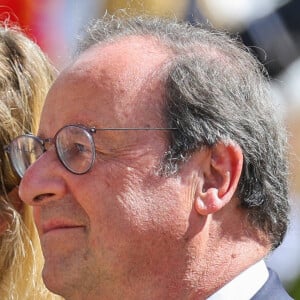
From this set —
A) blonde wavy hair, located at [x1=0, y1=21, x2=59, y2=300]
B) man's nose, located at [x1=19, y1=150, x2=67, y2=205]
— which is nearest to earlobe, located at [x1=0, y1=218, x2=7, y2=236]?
blonde wavy hair, located at [x1=0, y1=21, x2=59, y2=300]

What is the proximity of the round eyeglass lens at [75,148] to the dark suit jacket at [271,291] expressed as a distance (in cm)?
50

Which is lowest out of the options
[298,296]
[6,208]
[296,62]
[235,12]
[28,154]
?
[298,296]

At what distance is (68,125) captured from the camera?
7.41 ft

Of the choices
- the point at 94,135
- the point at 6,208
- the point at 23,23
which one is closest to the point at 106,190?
the point at 94,135

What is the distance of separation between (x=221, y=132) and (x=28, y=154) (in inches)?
23.0

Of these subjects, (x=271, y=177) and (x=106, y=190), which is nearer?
(x=106, y=190)

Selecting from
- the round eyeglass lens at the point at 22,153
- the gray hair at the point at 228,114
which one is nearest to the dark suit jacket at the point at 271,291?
the gray hair at the point at 228,114

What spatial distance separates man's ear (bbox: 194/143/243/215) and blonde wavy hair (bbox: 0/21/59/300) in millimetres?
812

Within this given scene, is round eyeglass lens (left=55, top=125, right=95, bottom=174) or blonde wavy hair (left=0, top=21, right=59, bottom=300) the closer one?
round eyeglass lens (left=55, top=125, right=95, bottom=174)

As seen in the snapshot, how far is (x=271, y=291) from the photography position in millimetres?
2215

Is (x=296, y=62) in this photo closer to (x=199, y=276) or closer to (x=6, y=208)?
(x=6, y=208)

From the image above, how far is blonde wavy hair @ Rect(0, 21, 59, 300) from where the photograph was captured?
2.88 metres

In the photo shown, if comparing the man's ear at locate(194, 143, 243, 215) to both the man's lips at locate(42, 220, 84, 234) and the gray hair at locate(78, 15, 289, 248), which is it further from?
the man's lips at locate(42, 220, 84, 234)

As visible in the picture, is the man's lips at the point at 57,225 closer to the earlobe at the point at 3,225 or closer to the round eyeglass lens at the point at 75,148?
the round eyeglass lens at the point at 75,148
